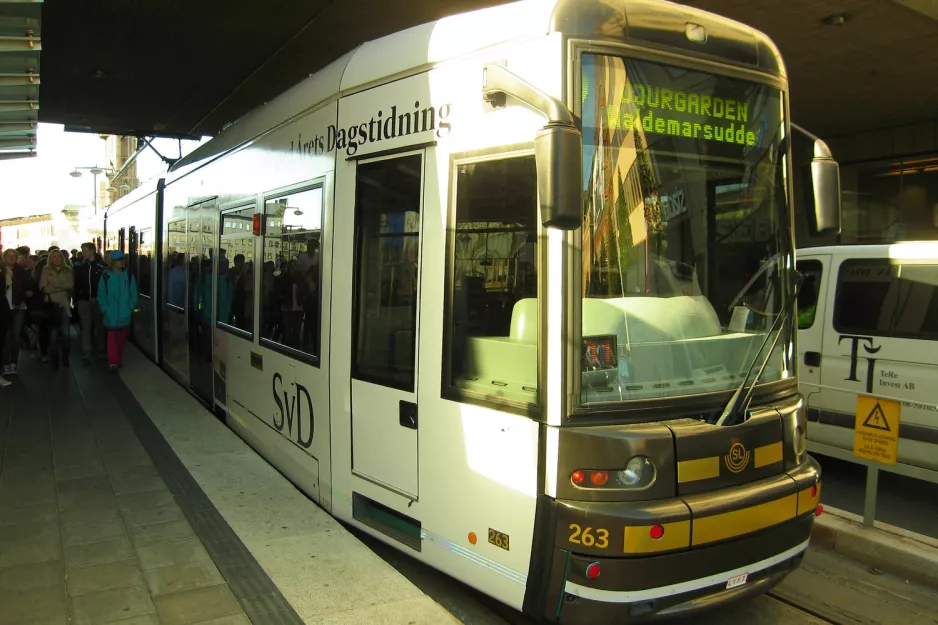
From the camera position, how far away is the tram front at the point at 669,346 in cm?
320

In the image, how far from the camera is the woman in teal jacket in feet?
36.2

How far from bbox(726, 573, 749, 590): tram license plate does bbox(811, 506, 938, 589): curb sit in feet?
6.47

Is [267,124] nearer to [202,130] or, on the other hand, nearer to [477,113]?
[477,113]

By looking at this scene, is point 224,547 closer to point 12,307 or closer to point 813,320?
point 813,320

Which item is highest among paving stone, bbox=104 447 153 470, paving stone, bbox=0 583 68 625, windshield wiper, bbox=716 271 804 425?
windshield wiper, bbox=716 271 804 425

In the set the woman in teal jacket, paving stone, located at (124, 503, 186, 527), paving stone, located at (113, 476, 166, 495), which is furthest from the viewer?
the woman in teal jacket

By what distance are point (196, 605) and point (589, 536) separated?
195 centimetres

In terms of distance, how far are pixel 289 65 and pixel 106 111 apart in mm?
5882

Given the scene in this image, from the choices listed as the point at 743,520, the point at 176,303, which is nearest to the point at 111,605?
the point at 743,520

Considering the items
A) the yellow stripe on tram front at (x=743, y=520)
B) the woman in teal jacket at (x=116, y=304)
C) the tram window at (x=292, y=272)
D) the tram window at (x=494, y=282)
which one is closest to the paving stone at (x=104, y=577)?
the tram window at (x=292, y=272)

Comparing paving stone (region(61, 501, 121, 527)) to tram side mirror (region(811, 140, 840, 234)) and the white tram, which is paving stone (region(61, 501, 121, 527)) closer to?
the white tram

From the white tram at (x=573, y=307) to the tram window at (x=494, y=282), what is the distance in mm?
12

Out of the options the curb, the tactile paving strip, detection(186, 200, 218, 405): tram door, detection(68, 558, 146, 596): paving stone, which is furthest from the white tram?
detection(186, 200, 218, 405): tram door

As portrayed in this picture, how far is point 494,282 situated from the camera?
3648mm
